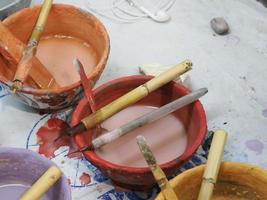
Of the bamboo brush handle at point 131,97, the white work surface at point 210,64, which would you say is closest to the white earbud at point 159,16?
the white work surface at point 210,64

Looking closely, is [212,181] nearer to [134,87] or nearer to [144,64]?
[134,87]

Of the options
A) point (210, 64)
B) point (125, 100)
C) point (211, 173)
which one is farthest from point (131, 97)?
point (210, 64)

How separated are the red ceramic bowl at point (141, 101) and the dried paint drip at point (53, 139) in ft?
0.28

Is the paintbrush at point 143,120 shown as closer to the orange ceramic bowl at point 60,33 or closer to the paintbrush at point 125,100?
the paintbrush at point 125,100

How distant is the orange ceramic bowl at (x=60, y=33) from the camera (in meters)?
0.89

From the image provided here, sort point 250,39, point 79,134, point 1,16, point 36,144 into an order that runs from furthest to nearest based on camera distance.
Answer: point 250,39 → point 1,16 → point 36,144 → point 79,134

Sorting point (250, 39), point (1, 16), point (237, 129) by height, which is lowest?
point (237, 129)

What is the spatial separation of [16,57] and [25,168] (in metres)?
0.25

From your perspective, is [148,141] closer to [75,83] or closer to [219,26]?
[75,83]

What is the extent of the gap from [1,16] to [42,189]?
1.81ft

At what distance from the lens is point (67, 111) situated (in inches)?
39.2

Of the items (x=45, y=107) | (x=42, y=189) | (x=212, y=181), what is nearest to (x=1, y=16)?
(x=45, y=107)

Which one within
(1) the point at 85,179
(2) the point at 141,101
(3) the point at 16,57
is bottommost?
(1) the point at 85,179

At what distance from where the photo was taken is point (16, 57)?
93 centimetres
